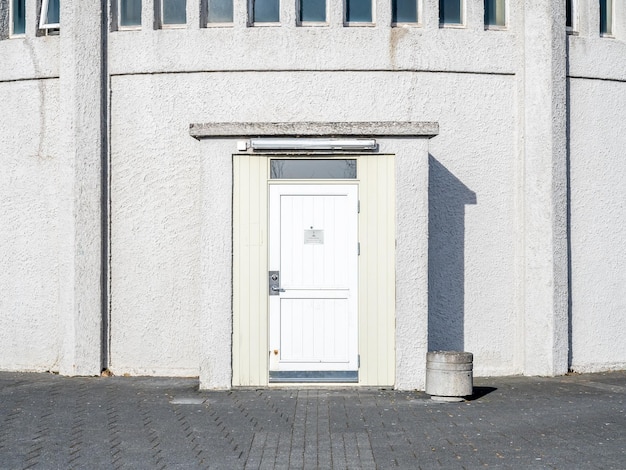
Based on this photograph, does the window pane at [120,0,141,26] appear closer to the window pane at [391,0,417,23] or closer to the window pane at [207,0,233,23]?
the window pane at [207,0,233,23]

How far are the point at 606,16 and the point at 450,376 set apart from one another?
7.10 meters

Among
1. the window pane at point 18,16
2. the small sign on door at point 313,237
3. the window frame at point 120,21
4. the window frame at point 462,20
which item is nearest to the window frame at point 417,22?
the window frame at point 462,20

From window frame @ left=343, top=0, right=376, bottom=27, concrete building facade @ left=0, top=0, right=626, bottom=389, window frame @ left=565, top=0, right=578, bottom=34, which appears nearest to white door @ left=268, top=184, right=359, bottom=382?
concrete building facade @ left=0, top=0, right=626, bottom=389

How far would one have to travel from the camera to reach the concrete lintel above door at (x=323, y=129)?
484 inches

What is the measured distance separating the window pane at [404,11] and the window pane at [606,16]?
3235 millimetres

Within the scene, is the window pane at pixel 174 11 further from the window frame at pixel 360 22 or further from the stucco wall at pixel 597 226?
the stucco wall at pixel 597 226

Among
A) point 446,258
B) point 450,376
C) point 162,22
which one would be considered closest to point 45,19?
point 162,22

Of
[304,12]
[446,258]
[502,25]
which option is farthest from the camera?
[502,25]

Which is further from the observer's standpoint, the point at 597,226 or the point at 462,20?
the point at 597,226

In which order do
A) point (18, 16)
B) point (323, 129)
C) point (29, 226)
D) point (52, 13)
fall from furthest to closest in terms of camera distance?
point (18, 16), point (52, 13), point (29, 226), point (323, 129)

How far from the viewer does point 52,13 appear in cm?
1519

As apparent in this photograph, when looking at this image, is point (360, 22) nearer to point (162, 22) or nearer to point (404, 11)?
point (404, 11)

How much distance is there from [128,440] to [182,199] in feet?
17.9

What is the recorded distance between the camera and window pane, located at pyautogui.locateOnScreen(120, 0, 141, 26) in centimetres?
1453
